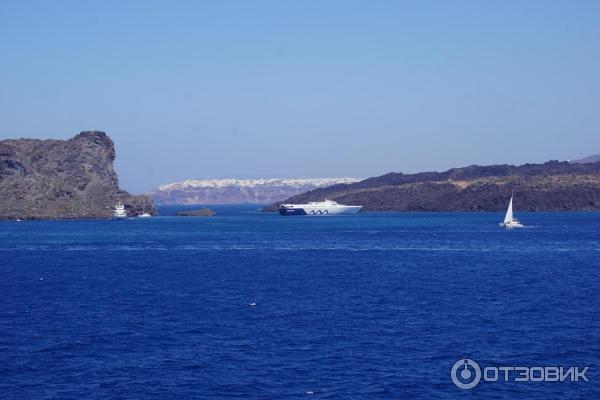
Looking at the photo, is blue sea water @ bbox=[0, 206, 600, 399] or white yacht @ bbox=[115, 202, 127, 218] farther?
white yacht @ bbox=[115, 202, 127, 218]

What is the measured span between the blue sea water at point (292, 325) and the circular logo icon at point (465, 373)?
Answer: 31cm

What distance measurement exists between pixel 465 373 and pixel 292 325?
1107 cm

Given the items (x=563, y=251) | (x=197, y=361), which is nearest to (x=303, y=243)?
(x=563, y=251)

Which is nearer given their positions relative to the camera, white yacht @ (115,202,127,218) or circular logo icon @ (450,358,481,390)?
circular logo icon @ (450,358,481,390)

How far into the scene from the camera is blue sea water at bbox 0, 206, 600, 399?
2906 centimetres

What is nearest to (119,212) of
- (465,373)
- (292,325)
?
(292,325)

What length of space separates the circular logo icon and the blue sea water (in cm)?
31

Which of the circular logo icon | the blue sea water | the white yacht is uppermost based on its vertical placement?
the white yacht

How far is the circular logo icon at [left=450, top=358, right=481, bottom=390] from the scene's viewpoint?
29.1 metres

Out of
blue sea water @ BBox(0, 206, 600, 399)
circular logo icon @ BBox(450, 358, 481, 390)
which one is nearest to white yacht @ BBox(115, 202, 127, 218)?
blue sea water @ BBox(0, 206, 600, 399)

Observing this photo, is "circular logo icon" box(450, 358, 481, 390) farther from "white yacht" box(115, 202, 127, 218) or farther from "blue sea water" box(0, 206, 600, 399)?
"white yacht" box(115, 202, 127, 218)

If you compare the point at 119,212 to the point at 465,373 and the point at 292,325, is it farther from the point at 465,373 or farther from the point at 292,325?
the point at 465,373

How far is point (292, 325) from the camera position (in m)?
39.3

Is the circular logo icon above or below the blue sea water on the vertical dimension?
below
